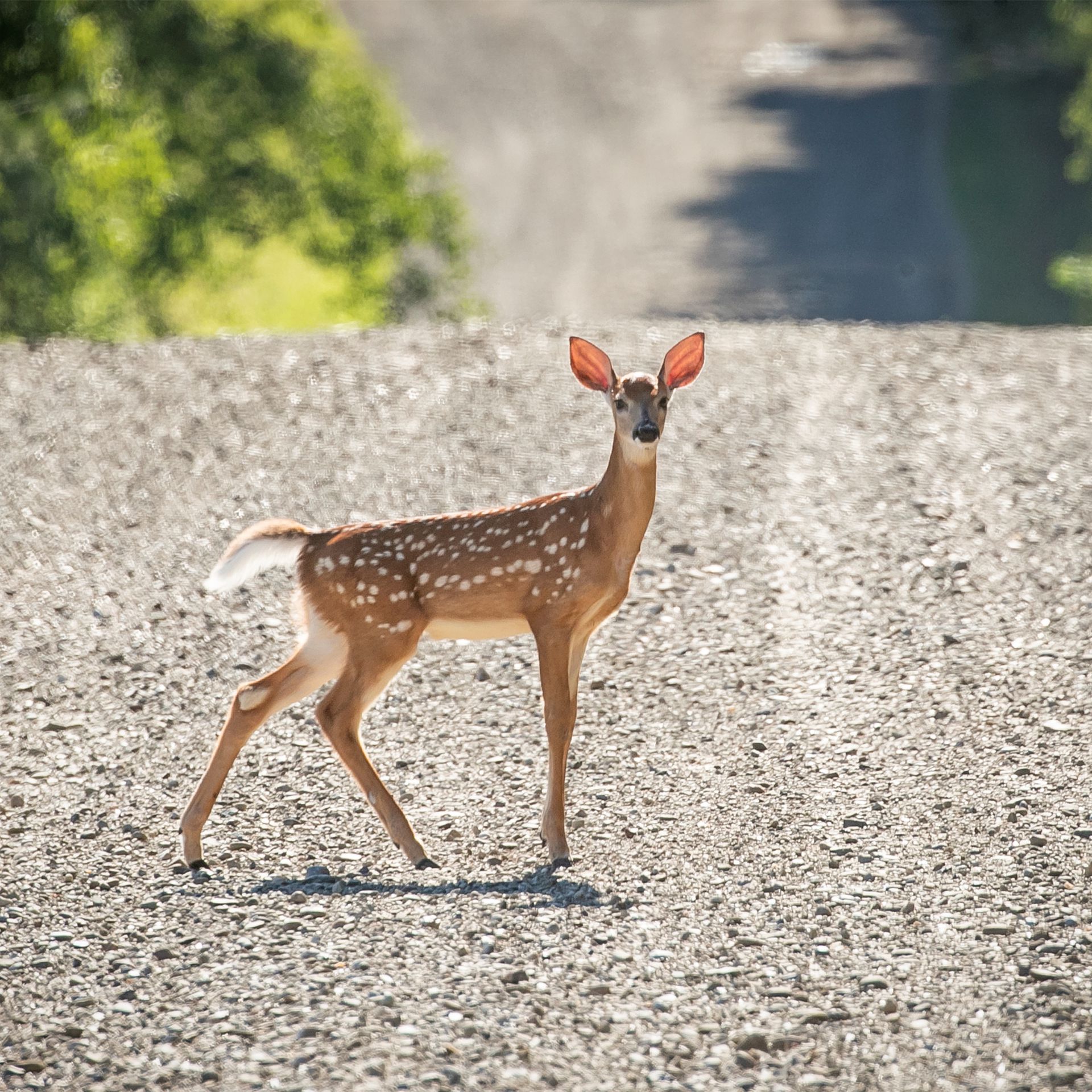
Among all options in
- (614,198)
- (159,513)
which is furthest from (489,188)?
(159,513)

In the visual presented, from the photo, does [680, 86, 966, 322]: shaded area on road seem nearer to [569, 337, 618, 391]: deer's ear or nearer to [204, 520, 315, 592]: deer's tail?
[569, 337, 618, 391]: deer's ear

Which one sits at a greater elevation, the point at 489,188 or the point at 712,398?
the point at 489,188

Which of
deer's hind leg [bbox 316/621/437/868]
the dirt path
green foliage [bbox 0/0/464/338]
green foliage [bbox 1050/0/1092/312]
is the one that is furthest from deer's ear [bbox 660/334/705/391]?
the dirt path

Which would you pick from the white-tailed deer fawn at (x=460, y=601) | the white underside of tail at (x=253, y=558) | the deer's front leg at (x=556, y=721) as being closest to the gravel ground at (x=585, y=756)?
the deer's front leg at (x=556, y=721)

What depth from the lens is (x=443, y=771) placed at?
7.47 m

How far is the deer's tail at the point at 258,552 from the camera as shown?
6.47m

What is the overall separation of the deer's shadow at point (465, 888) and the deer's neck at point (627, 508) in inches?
48.3

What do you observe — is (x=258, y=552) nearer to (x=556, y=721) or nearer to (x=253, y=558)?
(x=253, y=558)

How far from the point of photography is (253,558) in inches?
256

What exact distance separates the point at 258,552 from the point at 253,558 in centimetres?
3

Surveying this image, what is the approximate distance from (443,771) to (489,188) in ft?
89.6

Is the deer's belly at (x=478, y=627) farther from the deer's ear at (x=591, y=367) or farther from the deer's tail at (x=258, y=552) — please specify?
the deer's ear at (x=591, y=367)

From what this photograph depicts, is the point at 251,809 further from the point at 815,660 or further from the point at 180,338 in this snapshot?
the point at 180,338

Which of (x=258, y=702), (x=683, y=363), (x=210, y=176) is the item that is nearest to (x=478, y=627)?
(x=258, y=702)
